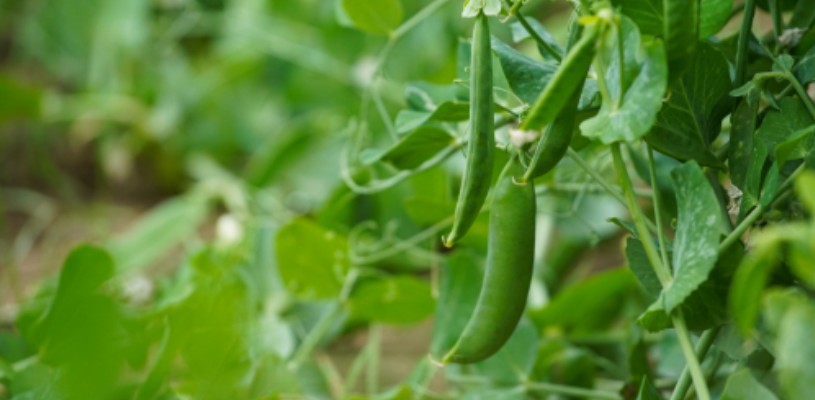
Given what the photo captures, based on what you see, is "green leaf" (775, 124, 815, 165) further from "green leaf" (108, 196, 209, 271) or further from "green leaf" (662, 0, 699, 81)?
"green leaf" (108, 196, 209, 271)

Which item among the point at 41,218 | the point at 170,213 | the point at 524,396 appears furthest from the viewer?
the point at 41,218

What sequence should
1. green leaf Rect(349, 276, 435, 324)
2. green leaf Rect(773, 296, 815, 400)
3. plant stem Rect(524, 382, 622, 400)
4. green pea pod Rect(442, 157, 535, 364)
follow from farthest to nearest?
green leaf Rect(349, 276, 435, 324), plant stem Rect(524, 382, 622, 400), green pea pod Rect(442, 157, 535, 364), green leaf Rect(773, 296, 815, 400)

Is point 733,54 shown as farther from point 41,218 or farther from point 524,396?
point 41,218

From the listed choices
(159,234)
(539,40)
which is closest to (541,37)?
(539,40)

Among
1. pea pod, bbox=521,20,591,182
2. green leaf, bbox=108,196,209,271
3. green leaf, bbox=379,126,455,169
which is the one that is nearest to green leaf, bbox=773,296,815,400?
pea pod, bbox=521,20,591,182

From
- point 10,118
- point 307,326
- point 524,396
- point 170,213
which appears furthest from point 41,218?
point 524,396

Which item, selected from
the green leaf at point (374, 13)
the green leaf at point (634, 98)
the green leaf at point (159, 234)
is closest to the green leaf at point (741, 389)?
the green leaf at point (634, 98)

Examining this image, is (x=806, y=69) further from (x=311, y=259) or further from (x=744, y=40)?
(x=311, y=259)
